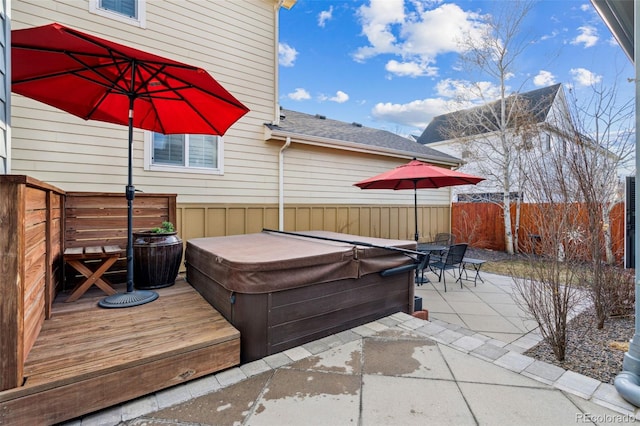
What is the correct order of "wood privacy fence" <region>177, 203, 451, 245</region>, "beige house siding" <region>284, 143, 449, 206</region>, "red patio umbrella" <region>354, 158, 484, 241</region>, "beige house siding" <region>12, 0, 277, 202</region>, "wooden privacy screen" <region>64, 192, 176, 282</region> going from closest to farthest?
"wooden privacy screen" <region>64, 192, 176, 282</region> → "beige house siding" <region>12, 0, 277, 202</region> → "red patio umbrella" <region>354, 158, 484, 241</region> → "wood privacy fence" <region>177, 203, 451, 245</region> → "beige house siding" <region>284, 143, 449, 206</region>

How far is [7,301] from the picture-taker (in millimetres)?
1605

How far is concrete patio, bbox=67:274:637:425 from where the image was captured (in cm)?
185

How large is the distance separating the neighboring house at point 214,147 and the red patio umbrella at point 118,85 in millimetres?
1024

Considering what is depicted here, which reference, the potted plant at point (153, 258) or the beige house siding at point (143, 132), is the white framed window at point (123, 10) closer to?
the beige house siding at point (143, 132)

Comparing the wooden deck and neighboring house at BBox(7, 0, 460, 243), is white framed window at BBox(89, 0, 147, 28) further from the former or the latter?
the wooden deck

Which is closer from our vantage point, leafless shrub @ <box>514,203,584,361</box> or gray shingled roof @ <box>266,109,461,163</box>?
leafless shrub @ <box>514,203,584,361</box>

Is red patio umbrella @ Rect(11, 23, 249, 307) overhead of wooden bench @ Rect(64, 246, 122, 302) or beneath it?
overhead

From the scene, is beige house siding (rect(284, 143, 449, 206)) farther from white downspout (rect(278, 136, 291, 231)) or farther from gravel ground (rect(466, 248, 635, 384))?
gravel ground (rect(466, 248, 635, 384))

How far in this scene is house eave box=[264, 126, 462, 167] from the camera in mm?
5922

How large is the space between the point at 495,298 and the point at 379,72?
11513 mm

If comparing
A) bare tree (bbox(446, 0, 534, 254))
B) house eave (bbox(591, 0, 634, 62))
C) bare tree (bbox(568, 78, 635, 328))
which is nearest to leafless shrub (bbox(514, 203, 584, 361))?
bare tree (bbox(568, 78, 635, 328))

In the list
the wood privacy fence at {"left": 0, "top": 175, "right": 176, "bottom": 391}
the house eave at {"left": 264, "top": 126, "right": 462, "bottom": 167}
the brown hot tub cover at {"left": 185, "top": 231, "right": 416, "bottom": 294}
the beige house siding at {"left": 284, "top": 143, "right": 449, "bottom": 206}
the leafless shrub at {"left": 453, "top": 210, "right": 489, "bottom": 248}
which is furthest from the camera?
the leafless shrub at {"left": 453, "top": 210, "right": 489, "bottom": 248}

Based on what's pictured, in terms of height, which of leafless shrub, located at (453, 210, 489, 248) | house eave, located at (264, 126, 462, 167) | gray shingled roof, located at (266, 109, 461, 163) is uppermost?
gray shingled roof, located at (266, 109, 461, 163)

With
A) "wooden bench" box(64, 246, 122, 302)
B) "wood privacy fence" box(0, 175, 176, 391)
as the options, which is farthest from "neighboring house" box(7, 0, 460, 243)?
"wooden bench" box(64, 246, 122, 302)
